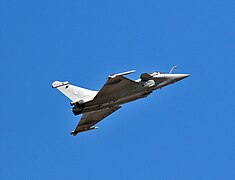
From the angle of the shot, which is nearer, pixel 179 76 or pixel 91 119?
pixel 179 76

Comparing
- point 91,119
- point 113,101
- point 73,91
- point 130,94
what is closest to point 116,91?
point 113,101

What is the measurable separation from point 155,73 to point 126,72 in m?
5.84

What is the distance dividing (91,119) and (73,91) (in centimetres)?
352

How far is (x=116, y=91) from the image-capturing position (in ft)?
186

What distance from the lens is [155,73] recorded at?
59.0 m

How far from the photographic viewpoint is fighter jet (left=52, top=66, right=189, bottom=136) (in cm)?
5618

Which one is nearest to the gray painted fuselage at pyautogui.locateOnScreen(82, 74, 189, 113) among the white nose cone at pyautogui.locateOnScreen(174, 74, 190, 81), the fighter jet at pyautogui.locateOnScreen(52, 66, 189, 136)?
the fighter jet at pyautogui.locateOnScreen(52, 66, 189, 136)

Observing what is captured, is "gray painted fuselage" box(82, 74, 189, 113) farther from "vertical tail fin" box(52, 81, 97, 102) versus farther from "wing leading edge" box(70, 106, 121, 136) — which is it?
"wing leading edge" box(70, 106, 121, 136)

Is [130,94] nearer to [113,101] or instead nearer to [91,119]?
[113,101]

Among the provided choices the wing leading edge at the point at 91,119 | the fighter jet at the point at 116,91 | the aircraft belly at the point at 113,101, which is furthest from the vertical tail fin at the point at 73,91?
the wing leading edge at the point at 91,119

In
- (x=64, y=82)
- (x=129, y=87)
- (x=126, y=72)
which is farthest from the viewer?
(x=64, y=82)

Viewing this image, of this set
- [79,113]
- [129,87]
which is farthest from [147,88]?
[79,113]

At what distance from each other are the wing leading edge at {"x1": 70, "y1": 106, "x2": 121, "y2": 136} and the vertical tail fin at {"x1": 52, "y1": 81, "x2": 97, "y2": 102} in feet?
8.87

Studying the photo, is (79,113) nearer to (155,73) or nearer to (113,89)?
(113,89)
